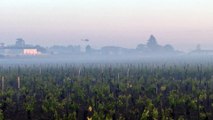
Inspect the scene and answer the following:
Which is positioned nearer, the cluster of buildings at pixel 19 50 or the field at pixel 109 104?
the field at pixel 109 104

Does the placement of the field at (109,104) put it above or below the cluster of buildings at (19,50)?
below

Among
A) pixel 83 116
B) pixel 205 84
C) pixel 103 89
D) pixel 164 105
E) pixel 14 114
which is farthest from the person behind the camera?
pixel 205 84

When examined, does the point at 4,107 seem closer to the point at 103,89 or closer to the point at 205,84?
the point at 103,89

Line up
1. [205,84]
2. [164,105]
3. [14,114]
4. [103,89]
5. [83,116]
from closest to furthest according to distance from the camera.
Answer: [83,116]
[14,114]
[164,105]
[103,89]
[205,84]

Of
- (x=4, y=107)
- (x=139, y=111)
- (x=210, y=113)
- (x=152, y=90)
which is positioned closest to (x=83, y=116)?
(x=139, y=111)

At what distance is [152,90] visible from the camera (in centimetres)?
2802

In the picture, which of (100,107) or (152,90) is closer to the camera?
(100,107)

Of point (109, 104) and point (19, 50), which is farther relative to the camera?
point (19, 50)

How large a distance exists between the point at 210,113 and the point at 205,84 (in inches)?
479

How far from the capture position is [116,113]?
834 inches

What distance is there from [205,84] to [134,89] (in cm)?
712

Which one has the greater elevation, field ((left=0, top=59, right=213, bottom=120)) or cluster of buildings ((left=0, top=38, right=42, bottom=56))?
cluster of buildings ((left=0, top=38, right=42, bottom=56))

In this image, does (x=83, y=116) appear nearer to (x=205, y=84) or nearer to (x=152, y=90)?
(x=152, y=90)

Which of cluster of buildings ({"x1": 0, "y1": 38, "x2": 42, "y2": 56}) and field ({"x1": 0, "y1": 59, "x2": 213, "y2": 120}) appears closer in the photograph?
field ({"x1": 0, "y1": 59, "x2": 213, "y2": 120})
